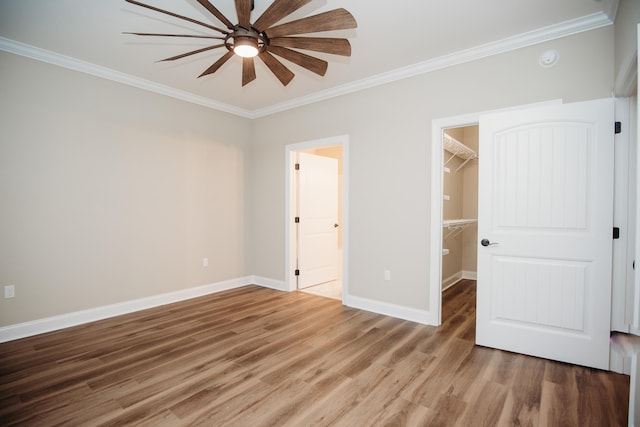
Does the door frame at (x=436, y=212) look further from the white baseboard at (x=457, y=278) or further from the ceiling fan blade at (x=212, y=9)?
the ceiling fan blade at (x=212, y=9)

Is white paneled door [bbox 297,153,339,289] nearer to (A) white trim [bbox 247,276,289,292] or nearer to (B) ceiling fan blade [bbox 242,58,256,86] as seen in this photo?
(A) white trim [bbox 247,276,289,292]

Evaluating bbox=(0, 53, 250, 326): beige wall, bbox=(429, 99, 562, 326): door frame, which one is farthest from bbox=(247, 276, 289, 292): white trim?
bbox=(429, 99, 562, 326): door frame

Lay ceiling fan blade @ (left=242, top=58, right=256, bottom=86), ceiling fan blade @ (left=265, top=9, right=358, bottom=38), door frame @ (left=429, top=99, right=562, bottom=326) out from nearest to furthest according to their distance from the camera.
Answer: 1. ceiling fan blade @ (left=265, top=9, right=358, bottom=38)
2. ceiling fan blade @ (left=242, top=58, right=256, bottom=86)
3. door frame @ (left=429, top=99, right=562, bottom=326)

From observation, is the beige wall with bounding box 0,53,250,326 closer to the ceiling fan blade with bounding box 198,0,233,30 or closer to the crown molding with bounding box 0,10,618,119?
the crown molding with bounding box 0,10,618,119

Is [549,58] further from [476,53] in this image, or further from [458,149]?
[458,149]

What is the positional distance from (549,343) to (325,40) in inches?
116

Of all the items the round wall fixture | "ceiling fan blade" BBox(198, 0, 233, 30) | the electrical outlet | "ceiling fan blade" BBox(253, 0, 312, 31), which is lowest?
the electrical outlet

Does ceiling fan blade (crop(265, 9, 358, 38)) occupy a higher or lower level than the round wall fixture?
lower

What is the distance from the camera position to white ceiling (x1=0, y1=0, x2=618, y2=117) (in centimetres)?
241

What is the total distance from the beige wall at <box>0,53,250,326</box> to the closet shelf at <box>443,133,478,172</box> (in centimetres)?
321

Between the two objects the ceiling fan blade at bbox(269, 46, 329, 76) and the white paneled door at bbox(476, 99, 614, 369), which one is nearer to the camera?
the ceiling fan blade at bbox(269, 46, 329, 76)

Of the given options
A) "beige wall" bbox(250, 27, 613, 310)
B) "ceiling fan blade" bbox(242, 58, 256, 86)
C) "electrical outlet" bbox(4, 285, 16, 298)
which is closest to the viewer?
"ceiling fan blade" bbox(242, 58, 256, 86)

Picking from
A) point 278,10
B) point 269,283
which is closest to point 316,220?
point 269,283

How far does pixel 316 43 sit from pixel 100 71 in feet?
9.37
